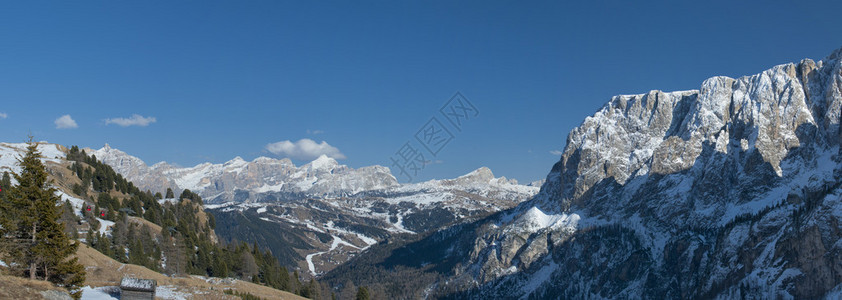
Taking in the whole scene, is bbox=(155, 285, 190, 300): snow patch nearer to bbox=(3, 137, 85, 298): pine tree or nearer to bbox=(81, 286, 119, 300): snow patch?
bbox=(81, 286, 119, 300): snow patch

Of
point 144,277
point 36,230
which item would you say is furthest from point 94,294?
point 144,277

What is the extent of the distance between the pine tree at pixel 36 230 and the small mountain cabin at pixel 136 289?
8.14m

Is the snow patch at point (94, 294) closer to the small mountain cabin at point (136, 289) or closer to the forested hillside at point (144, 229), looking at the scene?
the small mountain cabin at point (136, 289)

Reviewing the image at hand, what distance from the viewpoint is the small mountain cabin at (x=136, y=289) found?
2414 inches

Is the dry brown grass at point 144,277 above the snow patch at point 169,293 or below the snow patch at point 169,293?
above

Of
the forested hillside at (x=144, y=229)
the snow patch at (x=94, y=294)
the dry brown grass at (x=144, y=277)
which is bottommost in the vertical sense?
the snow patch at (x=94, y=294)

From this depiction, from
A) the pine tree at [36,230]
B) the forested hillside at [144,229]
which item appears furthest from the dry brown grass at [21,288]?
the forested hillside at [144,229]

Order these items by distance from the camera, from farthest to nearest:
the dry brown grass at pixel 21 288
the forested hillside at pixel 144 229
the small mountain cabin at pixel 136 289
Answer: the forested hillside at pixel 144 229 < the small mountain cabin at pixel 136 289 < the dry brown grass at pixel 21 288

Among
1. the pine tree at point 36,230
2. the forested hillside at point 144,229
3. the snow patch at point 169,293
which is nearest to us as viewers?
the pine tree at point 36,230

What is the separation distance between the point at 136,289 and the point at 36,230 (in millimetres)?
12989

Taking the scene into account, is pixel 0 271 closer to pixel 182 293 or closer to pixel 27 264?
pixel 27 264

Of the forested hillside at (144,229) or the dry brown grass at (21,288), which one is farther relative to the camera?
the forested hillside at (144,229)

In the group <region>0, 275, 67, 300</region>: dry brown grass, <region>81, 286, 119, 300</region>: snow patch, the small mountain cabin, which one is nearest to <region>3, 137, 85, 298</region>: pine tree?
<region>0, 275, 67, 300</region>: dry brown grass

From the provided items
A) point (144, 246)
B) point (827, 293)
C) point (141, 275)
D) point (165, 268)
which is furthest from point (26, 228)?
point (827, 293)
